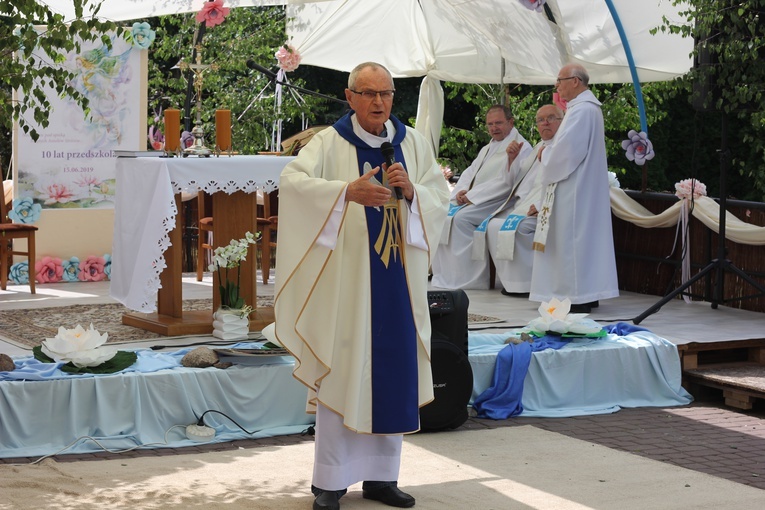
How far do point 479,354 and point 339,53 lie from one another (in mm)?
6344

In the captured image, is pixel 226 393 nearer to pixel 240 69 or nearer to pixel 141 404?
pixel 141 404

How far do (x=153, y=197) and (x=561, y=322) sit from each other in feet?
7.94

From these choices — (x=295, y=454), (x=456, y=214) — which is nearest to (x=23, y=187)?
(x=456, y=214)

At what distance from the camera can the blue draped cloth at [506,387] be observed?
21.6ft

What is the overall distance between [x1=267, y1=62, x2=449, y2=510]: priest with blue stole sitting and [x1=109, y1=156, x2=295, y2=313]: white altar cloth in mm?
2214

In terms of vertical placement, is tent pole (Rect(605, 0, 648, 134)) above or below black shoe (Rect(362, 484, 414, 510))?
above

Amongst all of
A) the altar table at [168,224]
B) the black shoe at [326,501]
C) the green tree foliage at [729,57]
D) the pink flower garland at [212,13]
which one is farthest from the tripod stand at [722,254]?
the black shoe at [326,501]

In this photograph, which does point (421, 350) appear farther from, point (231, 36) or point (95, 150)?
point (231, 36)

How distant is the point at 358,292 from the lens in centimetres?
479

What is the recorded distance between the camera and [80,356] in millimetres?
5902

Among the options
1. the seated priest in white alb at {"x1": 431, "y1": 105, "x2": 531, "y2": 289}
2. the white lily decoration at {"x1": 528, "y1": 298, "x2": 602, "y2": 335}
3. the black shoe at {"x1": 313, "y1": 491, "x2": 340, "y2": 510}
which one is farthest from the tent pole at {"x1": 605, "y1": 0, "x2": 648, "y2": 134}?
the black shoe at {"x1": 313, "y1": 491, "x2": 340, "y2": 510}

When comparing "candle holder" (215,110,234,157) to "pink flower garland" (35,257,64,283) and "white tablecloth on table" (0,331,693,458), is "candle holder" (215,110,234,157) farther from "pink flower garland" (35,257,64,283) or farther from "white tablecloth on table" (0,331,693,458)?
"pink flower garland" (35,257,64,283)

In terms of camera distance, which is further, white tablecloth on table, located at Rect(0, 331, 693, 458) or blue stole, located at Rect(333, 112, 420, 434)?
white tablecloth on table, located at Rect(0, 331, 693, 458)

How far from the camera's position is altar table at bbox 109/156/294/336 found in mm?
6977
